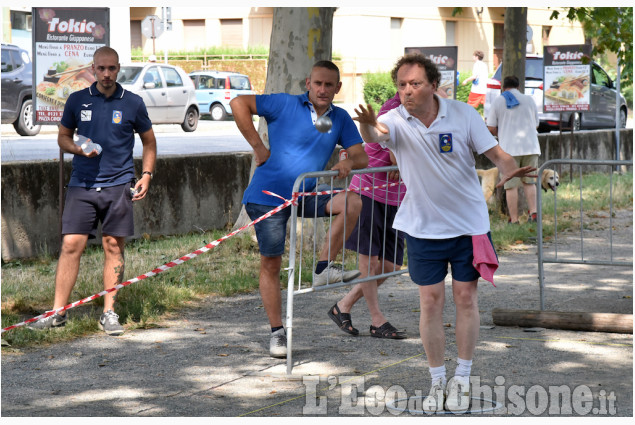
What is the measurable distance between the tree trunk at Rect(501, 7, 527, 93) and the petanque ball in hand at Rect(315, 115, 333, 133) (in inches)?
355

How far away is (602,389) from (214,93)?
29248 millimetres

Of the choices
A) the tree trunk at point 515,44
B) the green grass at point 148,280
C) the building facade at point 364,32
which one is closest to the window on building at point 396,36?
the building facade at point 364,32

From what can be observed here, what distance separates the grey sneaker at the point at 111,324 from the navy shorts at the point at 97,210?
23.4 inches

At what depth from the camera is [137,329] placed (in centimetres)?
751

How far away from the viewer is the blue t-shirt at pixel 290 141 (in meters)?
6.49

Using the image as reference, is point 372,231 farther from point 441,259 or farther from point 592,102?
point 592,102

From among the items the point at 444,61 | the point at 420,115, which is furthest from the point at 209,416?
the point at 444,61

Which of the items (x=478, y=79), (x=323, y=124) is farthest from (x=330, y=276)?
(x=478, y=79)

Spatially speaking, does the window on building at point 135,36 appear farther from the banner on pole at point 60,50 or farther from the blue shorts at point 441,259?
the blue shorts at point 441,259

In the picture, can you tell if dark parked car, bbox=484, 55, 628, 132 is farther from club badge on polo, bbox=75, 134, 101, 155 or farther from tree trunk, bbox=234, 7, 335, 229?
club badge on polo, bbox=75, 134, 101, 155

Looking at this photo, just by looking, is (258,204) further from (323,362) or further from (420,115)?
(420,115)

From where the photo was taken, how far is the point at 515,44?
49.0ft

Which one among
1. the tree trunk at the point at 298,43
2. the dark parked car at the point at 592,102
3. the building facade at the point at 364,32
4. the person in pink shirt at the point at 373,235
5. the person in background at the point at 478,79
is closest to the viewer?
the person in pink shirt at the point at 373,235

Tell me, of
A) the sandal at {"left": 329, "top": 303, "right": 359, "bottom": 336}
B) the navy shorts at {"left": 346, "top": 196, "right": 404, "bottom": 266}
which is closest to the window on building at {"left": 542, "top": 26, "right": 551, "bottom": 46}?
the navy shorts at {"left": 346, "top": 196, "right": 404, "bottom": 266}
